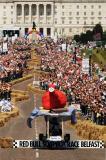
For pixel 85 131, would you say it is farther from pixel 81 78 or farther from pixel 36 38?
pixel 36 38

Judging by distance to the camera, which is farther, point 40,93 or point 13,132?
point 40,93

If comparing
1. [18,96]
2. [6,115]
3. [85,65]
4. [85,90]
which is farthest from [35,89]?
[6,115]

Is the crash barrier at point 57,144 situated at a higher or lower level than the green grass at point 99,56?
lower

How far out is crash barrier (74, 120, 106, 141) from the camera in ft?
121

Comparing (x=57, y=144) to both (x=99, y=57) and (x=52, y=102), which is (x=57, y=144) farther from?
(x=99, y=57)

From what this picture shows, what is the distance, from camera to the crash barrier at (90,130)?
37.0 metres

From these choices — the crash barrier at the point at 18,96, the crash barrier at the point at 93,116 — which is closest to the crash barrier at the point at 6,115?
the crash barrier at the point at 93,116

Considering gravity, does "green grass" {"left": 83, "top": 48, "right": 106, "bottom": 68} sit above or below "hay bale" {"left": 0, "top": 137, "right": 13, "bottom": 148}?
above

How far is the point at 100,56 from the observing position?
127000 millimetres

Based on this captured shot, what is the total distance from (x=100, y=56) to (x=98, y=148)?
9345 cm

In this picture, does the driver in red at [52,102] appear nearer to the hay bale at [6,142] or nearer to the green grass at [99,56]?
the hay bale at [6,142]

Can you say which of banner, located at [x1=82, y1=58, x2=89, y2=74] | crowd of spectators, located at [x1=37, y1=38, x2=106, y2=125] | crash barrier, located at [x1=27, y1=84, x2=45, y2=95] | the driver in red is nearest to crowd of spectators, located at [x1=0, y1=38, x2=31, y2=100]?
crash barrier, located at [x1=27, y1=84, x2=45, y2=95]

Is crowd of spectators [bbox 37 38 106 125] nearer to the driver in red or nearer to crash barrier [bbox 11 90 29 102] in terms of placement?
crash barrier [bbox 11 90 29 102]

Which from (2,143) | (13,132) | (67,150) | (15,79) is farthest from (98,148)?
(15,79)
